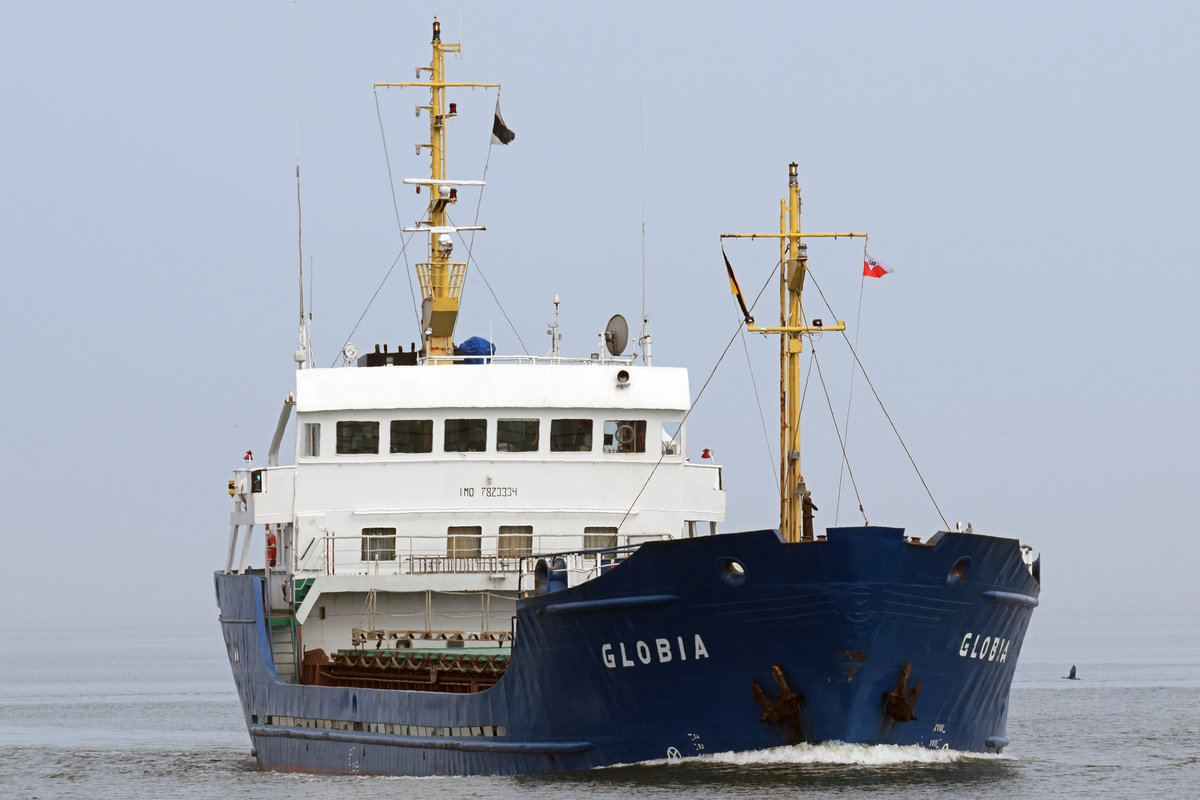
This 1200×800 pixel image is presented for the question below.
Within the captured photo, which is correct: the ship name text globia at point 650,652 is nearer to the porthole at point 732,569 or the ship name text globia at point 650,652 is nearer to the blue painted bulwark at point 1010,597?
the porthole at point 732,569

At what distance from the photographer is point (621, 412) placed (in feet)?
94.8

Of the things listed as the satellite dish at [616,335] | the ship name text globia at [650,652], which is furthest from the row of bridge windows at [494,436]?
the ship name text globia at [650,652]

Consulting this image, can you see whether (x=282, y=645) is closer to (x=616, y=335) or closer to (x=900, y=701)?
(x=616, y=335)

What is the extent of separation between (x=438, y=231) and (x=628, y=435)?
226 inches

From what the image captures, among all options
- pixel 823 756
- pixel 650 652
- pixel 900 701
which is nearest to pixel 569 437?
pixel 650 652

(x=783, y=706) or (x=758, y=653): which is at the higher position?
(x=758, y=653)

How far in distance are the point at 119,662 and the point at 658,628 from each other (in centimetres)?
10278

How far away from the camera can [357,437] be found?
28891 mm

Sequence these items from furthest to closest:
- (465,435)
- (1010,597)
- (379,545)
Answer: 1. (465,435)
2. (379,545)
3. (1010,597)

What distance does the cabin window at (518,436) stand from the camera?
94.1 ft

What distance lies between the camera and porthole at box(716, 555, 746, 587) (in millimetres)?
21250

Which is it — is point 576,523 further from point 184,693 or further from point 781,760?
point 184,693

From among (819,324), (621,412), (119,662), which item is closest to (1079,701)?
(621,412)

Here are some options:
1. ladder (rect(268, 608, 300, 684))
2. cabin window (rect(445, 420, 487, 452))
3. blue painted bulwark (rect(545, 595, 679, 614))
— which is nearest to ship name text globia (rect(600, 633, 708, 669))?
Answer: blue painted bulwark (rect(545, 595, 679, 614))
